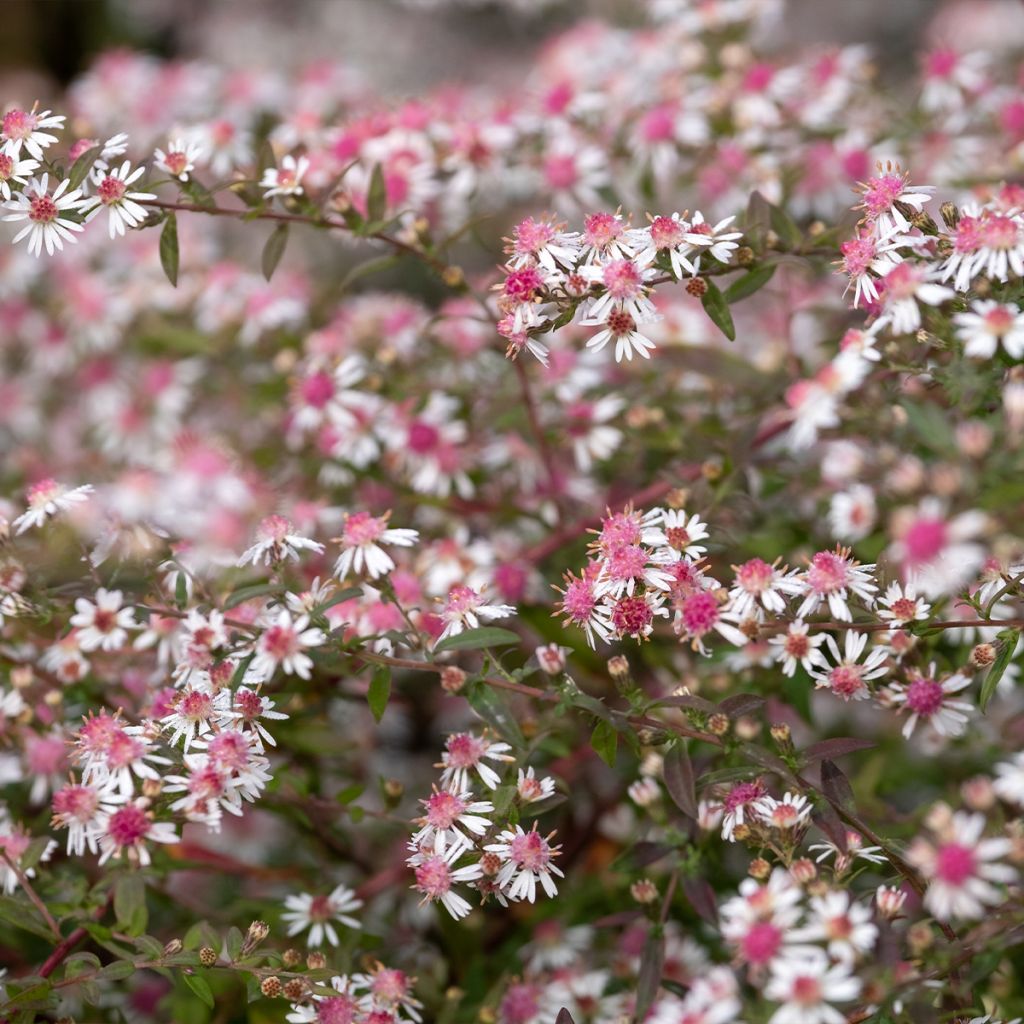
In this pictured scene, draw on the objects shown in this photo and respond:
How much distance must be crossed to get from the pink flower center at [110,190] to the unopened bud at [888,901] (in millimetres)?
904

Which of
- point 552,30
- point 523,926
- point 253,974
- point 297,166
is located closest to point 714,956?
point 523,926

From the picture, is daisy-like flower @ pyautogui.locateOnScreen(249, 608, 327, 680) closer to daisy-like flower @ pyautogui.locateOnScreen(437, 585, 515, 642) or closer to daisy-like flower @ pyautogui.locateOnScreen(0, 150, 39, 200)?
daisy-like flower @ pyautogui.locateOnScreen(437, 585, 515, 642)

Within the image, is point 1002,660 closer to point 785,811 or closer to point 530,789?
point 785,811

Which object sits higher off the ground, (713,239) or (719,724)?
(713,239)

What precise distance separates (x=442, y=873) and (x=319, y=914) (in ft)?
0.76

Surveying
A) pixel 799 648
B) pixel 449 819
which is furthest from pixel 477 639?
pixel 799 648

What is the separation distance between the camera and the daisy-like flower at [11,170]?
1.03 meters

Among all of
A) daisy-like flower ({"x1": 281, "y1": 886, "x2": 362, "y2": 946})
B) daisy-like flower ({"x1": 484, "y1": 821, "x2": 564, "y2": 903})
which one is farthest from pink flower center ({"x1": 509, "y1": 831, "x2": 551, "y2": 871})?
daisy-like flower ({"x1": 281, "y1": 886, "x2": 362, "y2": 946})

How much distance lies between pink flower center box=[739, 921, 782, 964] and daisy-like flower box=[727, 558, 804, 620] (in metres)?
0.27

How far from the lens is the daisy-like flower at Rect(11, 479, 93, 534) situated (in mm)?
1111

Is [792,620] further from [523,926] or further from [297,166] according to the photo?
[297,166]

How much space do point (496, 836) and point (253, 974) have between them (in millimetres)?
224

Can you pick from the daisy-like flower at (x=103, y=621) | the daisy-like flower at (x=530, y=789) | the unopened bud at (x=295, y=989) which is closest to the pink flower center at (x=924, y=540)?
the daisy-like flower at (x=530, y=789)

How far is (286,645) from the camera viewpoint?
1.05m
